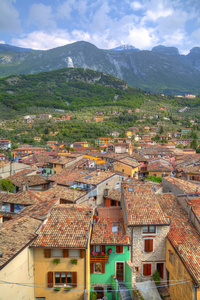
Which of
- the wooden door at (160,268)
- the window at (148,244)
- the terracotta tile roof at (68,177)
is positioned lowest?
the wooden door at (160,268)

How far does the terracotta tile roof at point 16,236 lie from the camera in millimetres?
10752

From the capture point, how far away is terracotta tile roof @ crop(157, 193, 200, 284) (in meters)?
13.1

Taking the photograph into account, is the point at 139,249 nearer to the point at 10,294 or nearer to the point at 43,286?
the point at 43,286

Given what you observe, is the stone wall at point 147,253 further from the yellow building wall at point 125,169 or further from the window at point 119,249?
the yellow building wall at point 125,169

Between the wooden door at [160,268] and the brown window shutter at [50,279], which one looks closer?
the brown window shutter at [50,279]

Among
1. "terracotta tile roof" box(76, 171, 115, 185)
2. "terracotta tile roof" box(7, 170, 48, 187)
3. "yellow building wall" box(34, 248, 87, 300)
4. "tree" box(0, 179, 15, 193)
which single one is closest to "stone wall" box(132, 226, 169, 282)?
"yellow building wall" box(34, 248, 87, 300)

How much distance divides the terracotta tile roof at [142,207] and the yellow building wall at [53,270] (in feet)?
14.8

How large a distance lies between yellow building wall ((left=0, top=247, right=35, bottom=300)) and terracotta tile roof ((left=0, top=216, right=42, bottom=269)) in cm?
36

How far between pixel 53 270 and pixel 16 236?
292 centimetres

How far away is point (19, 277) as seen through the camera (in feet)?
37.4

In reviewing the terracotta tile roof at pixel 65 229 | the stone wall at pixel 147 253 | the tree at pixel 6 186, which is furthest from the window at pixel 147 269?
the tree at pixel 6 186

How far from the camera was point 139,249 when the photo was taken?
1608cm

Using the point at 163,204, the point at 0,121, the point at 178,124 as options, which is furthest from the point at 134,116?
the point at 163,204

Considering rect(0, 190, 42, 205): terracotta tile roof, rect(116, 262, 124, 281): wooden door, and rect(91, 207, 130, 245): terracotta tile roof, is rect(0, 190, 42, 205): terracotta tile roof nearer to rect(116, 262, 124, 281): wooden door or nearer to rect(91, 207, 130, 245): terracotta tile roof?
rect(91, 207, 130, 245): terracotta tile roof
